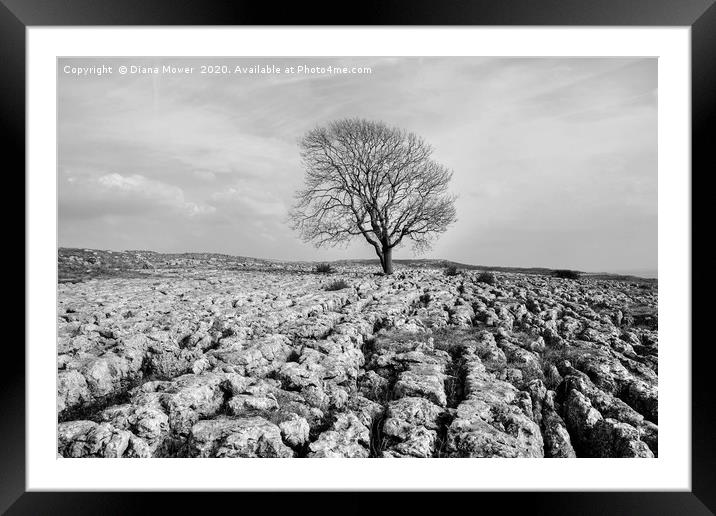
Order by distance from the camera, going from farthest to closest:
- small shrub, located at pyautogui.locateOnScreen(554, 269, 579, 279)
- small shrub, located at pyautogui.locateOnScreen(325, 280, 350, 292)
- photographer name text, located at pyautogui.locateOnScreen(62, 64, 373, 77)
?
small shrub, located at pyautogui.locateOnScreen(325, 280, 350, 292) → small shrub, located at pyautogui.locateOnScreen(554, 269, 579, 279) → photographer name text, located at pyautogui.locateOnScreen(62, 64, 373, 77)

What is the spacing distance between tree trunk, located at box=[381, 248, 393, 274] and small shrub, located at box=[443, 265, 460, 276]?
1109 millimetres

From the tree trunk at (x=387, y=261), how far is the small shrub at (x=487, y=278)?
1719mm

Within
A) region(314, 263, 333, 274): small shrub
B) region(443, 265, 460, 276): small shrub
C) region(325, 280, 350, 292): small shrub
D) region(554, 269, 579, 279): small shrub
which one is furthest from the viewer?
region(314, 263, 333, 274): small shrub

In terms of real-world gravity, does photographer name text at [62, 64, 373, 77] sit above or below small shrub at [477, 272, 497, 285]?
above

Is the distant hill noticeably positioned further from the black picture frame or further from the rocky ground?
the black picture frame

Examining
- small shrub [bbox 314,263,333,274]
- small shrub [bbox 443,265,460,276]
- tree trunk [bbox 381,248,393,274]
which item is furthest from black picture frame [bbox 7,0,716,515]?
small shrub [bbox 314,263,333,274]

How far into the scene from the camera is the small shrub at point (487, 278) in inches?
303

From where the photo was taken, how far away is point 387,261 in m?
7.78

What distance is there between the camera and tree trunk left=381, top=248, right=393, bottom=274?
7663mm
